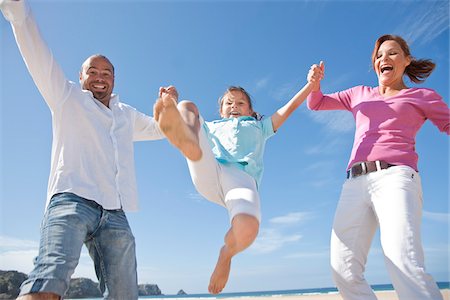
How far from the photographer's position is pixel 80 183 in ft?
8.99

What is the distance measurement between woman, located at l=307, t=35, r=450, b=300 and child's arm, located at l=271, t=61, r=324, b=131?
431mm

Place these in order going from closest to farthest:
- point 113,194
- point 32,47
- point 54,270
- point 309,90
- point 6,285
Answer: point 54,270 → point 32,47 → point 113,194 → point 309,90 → point 6,285

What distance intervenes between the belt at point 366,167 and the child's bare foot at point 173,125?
1257 millimetres

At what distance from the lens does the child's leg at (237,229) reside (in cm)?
284

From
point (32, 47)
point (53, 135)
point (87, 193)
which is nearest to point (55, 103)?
point (53, 135)

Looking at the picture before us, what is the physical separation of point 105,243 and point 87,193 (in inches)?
14.3

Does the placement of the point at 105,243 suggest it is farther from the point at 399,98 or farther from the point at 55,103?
the point at 399,98

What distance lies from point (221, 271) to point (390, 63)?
7.20ft

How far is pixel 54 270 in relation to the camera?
2.35 m

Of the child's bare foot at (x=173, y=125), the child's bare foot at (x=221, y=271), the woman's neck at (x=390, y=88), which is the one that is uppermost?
the woman's neck at (x=390, y=88)

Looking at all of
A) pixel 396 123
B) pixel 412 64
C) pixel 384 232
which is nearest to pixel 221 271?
pixel 384 232

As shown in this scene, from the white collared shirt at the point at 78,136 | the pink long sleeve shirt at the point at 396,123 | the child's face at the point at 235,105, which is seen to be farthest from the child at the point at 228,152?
the pink long sleeve shirt at the point at 396,123

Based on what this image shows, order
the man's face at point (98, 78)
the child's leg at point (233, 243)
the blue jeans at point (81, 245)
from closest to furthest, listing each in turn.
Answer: the blue jeans at point (81, 245), the child's leg at point (233, 243), the man's face at point (98, 78)

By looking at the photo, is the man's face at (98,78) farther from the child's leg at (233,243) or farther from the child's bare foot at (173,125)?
the child's leg at (233,243)
